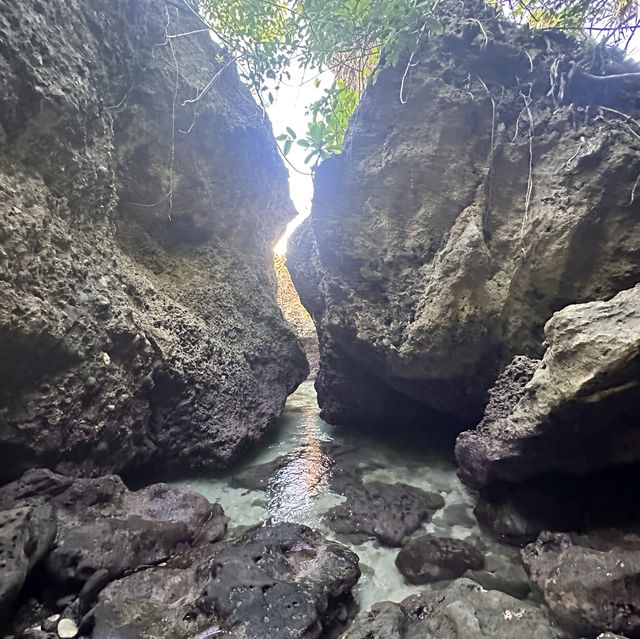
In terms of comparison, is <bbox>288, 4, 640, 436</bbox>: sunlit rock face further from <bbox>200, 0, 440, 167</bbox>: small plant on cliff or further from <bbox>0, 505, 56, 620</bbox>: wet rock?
<bbox>0, 505, 56, 620</bbox>: wet rock

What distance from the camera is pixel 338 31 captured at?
441 centimetres

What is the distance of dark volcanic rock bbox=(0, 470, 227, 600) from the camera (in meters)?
2.35

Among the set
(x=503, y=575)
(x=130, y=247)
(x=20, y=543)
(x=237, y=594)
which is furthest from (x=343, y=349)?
(x=20, y=543)

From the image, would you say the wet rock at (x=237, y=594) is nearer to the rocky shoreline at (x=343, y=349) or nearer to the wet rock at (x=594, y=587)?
the rocky shoreline at (x=343, y=349)

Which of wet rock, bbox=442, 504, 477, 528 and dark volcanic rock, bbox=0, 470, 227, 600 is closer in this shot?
dark volcanic rock, bbox=0, 470, 227, 600

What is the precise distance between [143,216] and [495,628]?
4.97 m

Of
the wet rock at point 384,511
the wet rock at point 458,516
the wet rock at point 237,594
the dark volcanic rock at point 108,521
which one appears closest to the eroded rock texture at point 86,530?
the dark volcanic rock at point 108,521

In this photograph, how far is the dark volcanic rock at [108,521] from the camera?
2350 mm

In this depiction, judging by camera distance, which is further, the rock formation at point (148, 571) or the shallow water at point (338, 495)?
the shallow water at point (338, 495)

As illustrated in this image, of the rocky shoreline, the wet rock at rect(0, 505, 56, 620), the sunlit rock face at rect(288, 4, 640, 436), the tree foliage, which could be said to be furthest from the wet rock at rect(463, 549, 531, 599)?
the tree foliage

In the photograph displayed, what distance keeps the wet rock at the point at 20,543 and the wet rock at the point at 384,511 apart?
2.03 metres

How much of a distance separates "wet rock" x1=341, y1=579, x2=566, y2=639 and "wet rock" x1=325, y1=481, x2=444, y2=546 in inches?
32.6

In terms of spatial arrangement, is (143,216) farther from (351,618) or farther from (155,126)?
(351,618)

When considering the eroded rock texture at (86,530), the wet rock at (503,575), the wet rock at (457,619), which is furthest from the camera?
the wet rock at (503,575)
